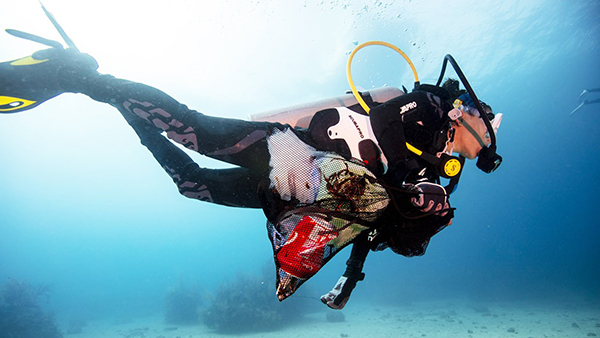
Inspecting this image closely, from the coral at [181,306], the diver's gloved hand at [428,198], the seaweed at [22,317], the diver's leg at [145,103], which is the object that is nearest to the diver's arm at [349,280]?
the diver's gloved hand at [428,198]

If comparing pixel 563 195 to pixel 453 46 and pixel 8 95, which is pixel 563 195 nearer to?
pixel 453 46

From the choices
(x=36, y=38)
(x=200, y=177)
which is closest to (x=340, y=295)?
(x=200, y=177)

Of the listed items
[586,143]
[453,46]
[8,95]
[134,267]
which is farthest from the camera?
[134,267]

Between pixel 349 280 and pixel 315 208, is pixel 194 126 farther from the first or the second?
pixel 349 280

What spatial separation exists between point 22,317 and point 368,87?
29.3 meters

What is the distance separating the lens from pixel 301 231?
1.41 metres

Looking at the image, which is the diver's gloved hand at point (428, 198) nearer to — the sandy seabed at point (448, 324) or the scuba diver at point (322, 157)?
the scuba diver at point (322, 157)

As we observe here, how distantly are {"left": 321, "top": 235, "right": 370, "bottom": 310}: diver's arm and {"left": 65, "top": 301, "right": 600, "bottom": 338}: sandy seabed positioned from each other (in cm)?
1202

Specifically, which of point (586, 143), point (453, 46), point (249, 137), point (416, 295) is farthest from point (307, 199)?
point (586, 143)

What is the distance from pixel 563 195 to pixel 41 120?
14318 cm

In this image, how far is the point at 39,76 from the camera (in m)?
2.36

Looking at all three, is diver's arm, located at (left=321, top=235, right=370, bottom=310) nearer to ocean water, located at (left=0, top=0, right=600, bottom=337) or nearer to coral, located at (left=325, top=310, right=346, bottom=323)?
ocean water, located at (left=0, top=0, right=600, bottom=337)

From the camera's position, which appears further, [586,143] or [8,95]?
[586,143]

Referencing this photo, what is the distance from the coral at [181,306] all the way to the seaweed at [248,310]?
451 centimetres
